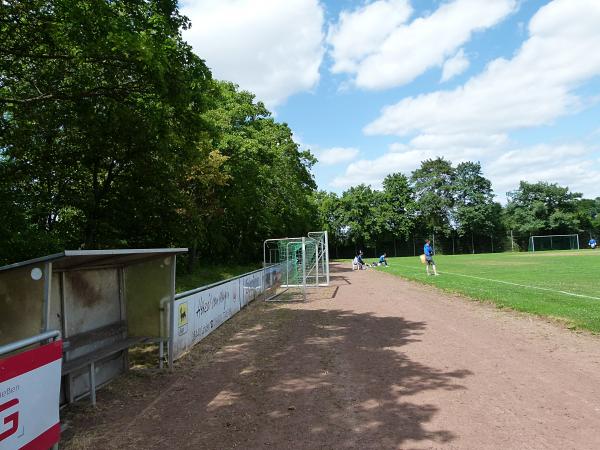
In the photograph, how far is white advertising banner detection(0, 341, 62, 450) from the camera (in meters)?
3.57

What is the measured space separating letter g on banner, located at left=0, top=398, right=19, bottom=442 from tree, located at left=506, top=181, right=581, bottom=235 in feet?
270

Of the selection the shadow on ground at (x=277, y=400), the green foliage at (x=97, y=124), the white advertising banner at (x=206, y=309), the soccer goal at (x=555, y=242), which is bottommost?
the shadow on ground at (x=277, y=400)

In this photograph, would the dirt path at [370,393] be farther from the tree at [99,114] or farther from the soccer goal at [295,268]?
the soccer goal at [295,268]

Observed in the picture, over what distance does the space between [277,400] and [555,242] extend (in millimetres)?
78040

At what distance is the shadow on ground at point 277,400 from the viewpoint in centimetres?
485

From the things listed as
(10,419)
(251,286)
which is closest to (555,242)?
(251,286)

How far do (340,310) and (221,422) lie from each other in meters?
9.34

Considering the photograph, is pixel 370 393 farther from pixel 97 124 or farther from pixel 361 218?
pixel 361 218

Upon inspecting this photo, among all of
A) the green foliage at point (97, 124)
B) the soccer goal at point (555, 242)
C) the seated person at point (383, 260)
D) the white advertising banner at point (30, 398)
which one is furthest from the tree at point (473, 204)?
the white advertising banner at point (30, 398)

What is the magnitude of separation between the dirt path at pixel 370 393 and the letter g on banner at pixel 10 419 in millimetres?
1398

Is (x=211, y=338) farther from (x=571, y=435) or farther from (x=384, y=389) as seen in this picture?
(x=571, y=435)

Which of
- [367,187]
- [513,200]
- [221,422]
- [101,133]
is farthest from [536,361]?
[513,200]

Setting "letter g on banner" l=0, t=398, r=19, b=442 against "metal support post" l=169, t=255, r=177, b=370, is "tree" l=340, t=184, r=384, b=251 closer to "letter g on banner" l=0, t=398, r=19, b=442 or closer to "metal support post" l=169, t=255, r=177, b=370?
"metal support post" l=169, t=255, r=177, b=370

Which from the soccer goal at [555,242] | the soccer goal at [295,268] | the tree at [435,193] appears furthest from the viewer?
the tree at [435,193]
